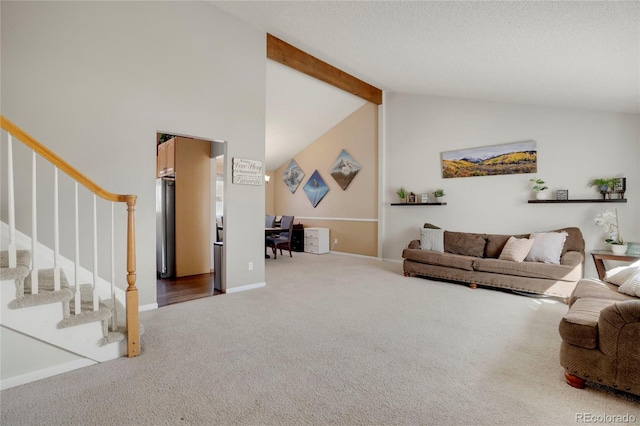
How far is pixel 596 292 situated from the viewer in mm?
2586

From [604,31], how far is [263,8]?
3.39 m

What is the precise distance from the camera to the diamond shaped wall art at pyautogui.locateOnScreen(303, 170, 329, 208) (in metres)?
7.86

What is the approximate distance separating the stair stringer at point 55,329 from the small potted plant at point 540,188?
214 inches

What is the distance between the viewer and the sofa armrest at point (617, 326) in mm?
1696

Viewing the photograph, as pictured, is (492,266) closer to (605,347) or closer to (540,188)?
(540,188)

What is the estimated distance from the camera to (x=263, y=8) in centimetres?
374

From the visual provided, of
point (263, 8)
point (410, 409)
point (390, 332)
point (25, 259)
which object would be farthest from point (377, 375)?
point (263, 8)

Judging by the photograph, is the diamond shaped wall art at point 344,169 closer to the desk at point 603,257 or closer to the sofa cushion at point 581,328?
the desk at point 603,257

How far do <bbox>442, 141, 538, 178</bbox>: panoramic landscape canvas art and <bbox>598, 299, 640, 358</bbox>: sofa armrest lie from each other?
3.58 meters

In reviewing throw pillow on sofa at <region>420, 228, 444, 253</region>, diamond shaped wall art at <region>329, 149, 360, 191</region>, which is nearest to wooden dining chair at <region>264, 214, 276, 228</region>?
diamond shaped wall art at <region>329, 149, 360, 191</region>

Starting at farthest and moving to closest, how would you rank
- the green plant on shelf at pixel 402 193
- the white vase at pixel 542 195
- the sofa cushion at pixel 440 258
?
the green plant on shelf at pixel 402 193 → the white vase at pixel 542 195 → the sofa cushion at pixel 440 258

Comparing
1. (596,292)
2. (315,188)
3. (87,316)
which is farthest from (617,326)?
(315,188)

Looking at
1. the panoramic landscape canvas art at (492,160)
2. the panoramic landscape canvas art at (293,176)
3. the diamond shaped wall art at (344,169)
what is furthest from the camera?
the panoramic landscape canvas art at (293,176)

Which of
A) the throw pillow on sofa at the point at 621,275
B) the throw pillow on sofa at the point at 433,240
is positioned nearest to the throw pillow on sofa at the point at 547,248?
the throw pillow on sofa at the point at 621,275
